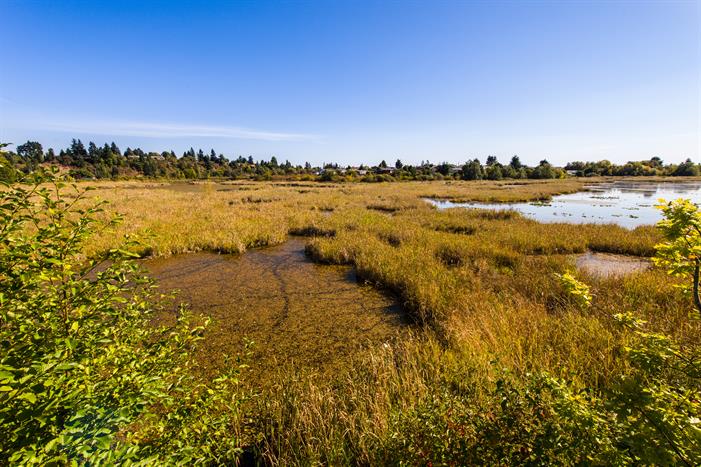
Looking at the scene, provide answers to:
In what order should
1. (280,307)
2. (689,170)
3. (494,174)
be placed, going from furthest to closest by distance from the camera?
(494,174) → (689,170) → (280,307)

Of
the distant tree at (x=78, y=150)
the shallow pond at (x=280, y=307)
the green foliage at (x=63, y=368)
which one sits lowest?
the shallow pond at (x=280, y=307)

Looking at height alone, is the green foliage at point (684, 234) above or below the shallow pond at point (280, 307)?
above

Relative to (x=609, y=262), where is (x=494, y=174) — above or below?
above

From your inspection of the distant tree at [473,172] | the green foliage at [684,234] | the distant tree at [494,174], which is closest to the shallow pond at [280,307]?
the green foliage at [684,234]

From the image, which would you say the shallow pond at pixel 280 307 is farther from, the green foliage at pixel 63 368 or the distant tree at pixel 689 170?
the distant tree at pixel 689 170

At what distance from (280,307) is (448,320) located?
484 cm

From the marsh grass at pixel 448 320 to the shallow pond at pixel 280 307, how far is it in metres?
0.76

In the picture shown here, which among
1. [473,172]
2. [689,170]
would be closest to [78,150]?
[473,172]

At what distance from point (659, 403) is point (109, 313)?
471 cm

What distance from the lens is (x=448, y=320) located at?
666 cm

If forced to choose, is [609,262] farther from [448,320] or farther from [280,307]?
[280,307]

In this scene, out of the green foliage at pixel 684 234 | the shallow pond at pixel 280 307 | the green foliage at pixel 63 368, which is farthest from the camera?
the shallow pond at pixel 280 307

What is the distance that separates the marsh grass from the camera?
363 cm

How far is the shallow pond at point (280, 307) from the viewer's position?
253 inches
